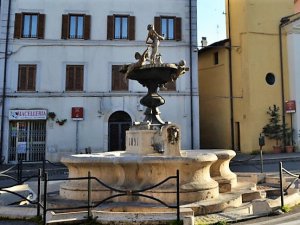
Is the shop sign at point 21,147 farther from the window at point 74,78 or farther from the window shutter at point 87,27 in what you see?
the window shutter at point 87,27

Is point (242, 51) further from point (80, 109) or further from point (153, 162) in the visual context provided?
point (153, 162)

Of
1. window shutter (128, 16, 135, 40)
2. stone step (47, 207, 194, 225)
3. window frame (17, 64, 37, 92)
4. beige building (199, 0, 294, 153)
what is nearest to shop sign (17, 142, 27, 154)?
window frame (17, 64, 37, 92)

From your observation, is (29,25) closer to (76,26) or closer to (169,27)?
(76,26)

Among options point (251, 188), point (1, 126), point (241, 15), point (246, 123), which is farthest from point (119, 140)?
point (251, 188)

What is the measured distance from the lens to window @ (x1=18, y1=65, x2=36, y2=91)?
68.6 feet

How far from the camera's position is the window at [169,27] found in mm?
22109

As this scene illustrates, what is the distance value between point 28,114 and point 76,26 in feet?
19.4

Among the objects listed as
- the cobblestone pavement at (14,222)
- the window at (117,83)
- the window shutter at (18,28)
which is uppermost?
the window shutter at (18,28)

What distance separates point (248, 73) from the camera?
23.0m

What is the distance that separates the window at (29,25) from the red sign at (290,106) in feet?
52.0

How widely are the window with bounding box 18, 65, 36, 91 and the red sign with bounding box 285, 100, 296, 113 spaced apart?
15.8 m

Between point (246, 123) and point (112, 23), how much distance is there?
33.9ft

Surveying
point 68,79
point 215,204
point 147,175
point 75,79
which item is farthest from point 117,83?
point 215,204

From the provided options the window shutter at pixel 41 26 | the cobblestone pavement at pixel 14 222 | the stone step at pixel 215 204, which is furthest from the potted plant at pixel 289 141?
the cobblestone pavement at pixel 14 222
